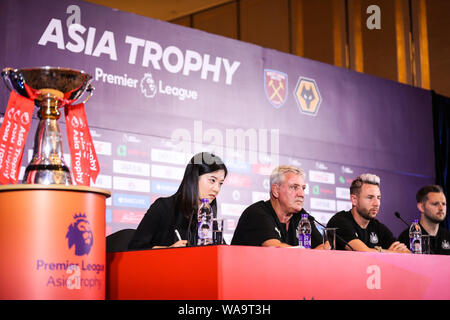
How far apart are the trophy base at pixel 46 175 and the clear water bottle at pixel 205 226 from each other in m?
0.76

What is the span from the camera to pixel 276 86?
5031 millimetres

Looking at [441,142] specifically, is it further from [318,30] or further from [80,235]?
[80,235]

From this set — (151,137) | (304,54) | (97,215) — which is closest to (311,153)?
(151,137)

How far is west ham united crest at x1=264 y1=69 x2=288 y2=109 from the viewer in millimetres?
4977

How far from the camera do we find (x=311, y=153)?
5191 mm

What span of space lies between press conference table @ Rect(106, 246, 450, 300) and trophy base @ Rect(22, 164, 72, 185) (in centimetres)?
42

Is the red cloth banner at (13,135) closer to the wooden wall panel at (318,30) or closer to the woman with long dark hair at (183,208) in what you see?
the woman with long dark hair at (183,208)

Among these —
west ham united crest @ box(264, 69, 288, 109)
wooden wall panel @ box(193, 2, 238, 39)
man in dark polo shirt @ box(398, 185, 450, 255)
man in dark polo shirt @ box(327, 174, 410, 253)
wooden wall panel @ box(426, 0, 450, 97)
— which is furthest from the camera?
wooden wall panel @ box(193, 2, 238, 39)

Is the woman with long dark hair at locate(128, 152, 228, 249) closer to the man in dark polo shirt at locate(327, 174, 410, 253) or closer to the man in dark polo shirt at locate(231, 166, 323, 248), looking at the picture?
the man in dark polo shirt at locate(231, 166, 323, 248)

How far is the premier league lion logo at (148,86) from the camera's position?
Answer: 4270 millimetres

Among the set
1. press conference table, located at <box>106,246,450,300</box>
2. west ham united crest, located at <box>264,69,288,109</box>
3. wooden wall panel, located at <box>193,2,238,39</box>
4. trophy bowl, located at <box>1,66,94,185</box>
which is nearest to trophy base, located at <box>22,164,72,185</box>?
trophy bowl, located at <box>1,66,94,185</box>

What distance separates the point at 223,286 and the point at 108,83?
2459mm

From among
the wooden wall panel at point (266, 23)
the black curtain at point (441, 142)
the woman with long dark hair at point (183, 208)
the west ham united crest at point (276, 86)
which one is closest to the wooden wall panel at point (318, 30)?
the wooden wall panel at point (266, 23)
